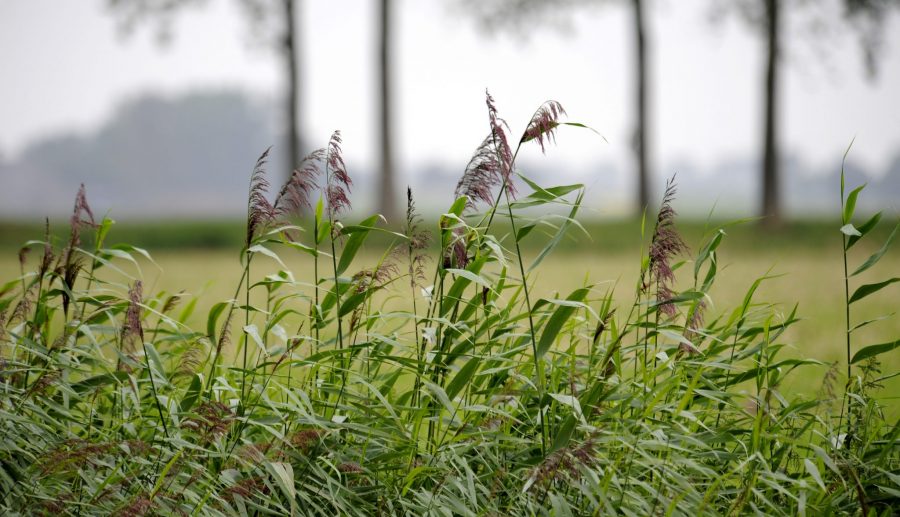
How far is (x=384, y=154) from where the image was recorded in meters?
17.2

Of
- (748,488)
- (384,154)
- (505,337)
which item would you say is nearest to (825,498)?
(748,488)

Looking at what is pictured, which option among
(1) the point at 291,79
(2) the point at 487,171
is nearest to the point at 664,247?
(2) the point at 487,171

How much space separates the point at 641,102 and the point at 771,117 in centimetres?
251

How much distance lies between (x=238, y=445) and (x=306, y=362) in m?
0.33

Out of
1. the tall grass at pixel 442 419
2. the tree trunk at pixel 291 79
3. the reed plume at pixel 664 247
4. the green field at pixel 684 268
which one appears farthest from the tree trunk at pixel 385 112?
the reed plume at pixel 664 247

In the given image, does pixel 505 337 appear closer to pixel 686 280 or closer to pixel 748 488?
pixel 748 488

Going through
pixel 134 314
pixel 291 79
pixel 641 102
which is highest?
pixel 291 79

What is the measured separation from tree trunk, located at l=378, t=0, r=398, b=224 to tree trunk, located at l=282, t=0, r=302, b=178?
1808 millimetres

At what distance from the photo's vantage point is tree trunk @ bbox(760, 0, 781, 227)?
16547 millimetres

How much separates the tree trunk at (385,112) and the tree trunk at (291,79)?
1.81 meters

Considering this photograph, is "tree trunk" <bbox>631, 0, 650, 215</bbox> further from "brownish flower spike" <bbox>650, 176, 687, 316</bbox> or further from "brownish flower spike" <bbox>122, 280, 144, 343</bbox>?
"brownish flower spike" <bbox>122, 280, 144, 343</bbox>

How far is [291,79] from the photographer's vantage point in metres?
17.4

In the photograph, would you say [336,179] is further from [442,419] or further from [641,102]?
[641,102]

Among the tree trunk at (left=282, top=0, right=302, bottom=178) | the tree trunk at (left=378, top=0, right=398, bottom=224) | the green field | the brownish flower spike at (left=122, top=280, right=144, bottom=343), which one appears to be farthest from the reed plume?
the tree trunk at (left=282, top=0, right=302, bottom=178)
